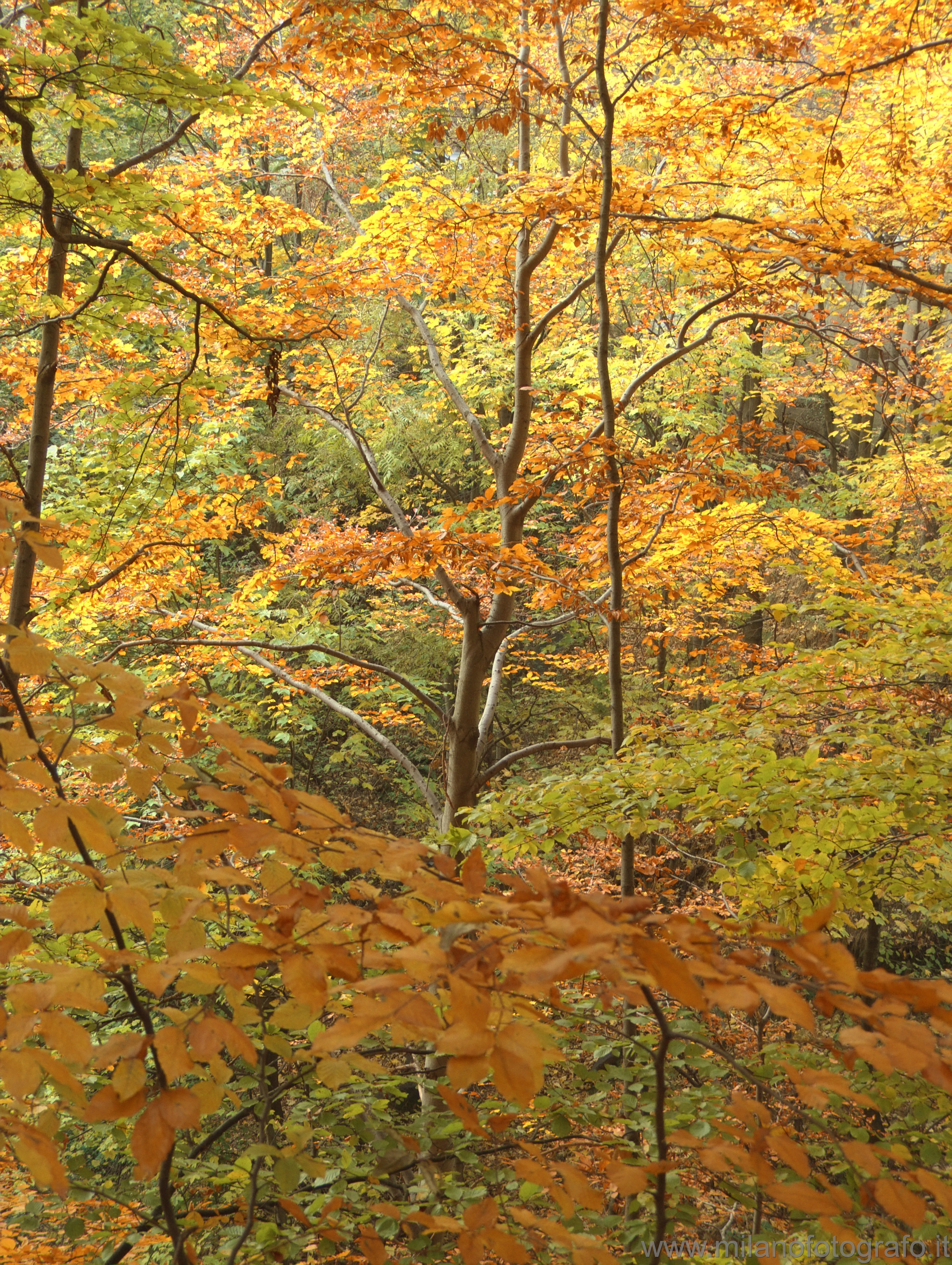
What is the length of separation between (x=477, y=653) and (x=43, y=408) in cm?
363

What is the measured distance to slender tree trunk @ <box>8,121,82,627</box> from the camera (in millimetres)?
4609

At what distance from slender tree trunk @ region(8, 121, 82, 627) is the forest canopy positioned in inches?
1.6

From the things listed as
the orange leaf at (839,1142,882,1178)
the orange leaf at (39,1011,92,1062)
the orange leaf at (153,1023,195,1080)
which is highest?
the orange leaf at (39,1011,92,1062)

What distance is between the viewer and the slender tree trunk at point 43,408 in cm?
461

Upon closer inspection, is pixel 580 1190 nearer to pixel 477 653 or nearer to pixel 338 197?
pixel 477 653

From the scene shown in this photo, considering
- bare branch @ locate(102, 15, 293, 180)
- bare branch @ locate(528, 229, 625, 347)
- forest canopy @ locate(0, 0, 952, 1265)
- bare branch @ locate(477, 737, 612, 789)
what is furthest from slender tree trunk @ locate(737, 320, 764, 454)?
bare branch @ locate(102, 15, 293, 180)

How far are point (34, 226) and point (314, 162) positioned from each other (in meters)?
4.18

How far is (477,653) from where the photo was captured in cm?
682

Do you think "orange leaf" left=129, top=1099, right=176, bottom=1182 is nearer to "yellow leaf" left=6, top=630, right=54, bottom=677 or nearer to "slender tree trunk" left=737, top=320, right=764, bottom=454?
"yellow leaf" left=6, top=630, right=54, bottom=677

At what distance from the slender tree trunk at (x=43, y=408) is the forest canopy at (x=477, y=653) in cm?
4

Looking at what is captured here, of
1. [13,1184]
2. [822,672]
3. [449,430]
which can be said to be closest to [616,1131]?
[822,672]

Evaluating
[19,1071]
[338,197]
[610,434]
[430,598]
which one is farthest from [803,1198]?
[338,197]

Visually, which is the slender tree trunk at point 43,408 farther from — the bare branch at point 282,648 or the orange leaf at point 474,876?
the orange leaf at point 474,876

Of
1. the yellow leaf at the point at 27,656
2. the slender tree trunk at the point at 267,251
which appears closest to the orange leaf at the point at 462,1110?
the yellow leaf at the point at 27,656
